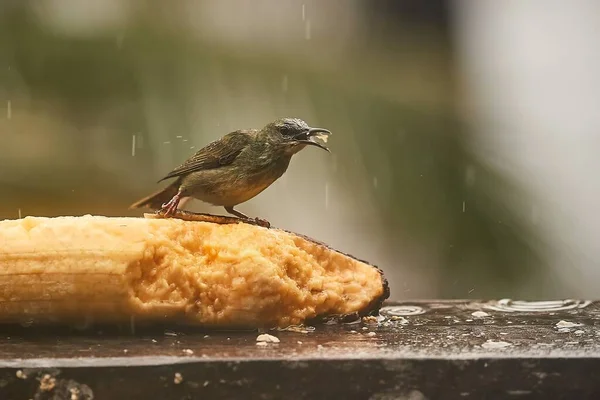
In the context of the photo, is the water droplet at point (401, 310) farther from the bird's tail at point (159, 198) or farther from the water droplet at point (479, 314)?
the bird's tail at point (159, 198)

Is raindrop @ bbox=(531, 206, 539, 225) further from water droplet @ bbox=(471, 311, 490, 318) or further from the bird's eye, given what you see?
the bird's eye

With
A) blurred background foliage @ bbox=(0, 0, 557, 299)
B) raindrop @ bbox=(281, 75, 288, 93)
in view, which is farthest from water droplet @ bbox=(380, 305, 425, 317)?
raindrop @ bbox=(281, 75, 288, 93)

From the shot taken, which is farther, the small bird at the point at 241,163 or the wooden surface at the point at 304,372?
the small bird at the point at 241,163

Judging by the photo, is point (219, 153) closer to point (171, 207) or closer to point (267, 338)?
point (171, 207)

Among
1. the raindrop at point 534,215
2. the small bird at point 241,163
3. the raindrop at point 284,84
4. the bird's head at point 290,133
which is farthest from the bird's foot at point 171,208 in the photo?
the raindrop at point 534,215

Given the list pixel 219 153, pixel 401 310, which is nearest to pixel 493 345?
pixel 401 310
